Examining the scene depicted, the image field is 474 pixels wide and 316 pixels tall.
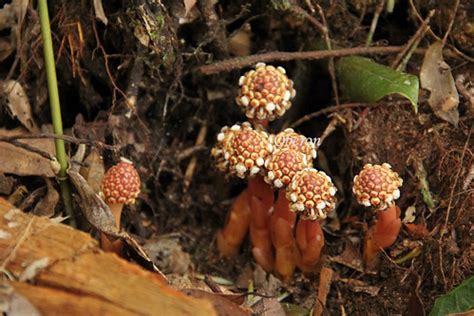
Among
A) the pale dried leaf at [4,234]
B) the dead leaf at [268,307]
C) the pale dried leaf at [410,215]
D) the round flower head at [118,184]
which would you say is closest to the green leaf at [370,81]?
the pale dried leaf at [410,215]

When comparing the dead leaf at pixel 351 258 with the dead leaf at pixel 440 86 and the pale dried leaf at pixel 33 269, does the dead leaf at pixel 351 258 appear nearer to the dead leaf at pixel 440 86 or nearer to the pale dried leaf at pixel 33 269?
the dead leaf at pixel 440 86

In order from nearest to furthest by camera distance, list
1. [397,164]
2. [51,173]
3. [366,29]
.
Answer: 1. [51,173]
2. [397,164]
3. [366,29]

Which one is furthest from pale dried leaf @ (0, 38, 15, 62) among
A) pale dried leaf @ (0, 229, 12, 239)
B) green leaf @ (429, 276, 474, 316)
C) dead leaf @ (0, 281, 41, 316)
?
green leaf @ (429, 276, 474, 316)

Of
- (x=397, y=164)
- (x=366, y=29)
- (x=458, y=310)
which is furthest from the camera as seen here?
(x=366, y=29)

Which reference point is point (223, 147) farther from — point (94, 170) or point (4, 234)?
point (4, 234)

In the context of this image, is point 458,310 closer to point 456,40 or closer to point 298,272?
point 298,272

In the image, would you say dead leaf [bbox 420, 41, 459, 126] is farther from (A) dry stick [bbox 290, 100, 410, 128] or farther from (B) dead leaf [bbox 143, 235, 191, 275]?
(B) dead leaf [bbox 143, 235, 191, 275]

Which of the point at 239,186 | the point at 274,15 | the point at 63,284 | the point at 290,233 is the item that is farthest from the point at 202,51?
the point at 63,284
